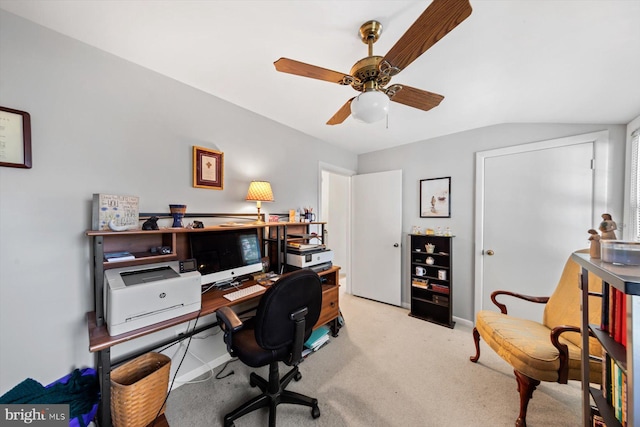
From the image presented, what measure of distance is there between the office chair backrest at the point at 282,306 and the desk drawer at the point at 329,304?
95 centimetres

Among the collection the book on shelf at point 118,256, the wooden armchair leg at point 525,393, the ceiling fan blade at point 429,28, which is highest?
the ceiling fan blade at point 429,28

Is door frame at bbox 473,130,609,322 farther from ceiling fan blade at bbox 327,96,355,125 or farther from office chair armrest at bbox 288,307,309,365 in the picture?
office chair armrest at bbox 288,307,309,365

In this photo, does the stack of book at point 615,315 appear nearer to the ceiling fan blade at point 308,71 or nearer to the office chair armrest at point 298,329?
the office chair armrest at point 298,329

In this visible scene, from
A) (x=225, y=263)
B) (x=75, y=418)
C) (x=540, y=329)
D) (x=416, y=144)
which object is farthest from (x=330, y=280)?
(x=416, y=144)

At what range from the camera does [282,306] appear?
4.13ft

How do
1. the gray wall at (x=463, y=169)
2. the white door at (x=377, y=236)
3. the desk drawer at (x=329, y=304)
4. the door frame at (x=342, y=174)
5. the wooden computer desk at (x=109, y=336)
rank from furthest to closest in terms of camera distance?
the white door at (x=377, y=236)
the door frame at (x=342, y=174)
the desk drawer at (x=329, y=304)
the gray wall at (x=463, y=169)
the wooden computer desk at (x=109, y=336)

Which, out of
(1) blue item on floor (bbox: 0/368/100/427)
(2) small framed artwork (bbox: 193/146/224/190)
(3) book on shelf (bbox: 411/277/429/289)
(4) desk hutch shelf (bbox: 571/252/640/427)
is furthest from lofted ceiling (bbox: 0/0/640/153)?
(3) book on shelf (bbox: 411/277/429/289)

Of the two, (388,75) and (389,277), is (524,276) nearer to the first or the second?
(389,277)

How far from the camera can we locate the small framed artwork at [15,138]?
1.16 metres

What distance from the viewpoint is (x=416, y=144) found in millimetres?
3152

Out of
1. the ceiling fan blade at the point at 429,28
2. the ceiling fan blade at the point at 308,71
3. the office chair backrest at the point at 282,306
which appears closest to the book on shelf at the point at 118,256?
the office chair backrest at the point at 282,306

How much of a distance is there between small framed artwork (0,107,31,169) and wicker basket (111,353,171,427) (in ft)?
4.26

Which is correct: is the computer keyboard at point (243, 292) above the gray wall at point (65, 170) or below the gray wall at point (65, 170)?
below

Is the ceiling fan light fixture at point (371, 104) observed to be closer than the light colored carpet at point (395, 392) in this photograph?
Yes
